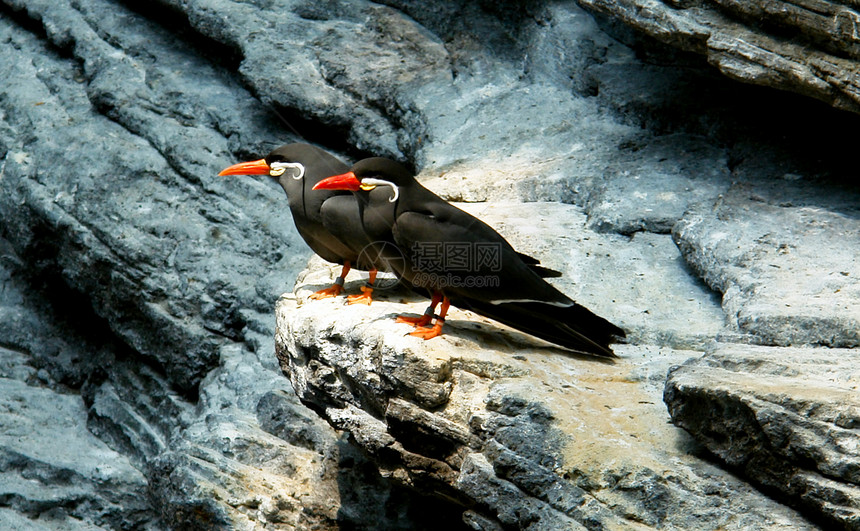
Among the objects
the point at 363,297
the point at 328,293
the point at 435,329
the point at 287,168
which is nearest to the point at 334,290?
the point at 328,293

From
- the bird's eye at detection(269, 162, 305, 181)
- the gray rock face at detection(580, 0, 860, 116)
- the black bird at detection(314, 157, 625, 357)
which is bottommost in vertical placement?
the bird's eye at detection(269, 162, 305, 181)

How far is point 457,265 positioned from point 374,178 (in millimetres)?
518

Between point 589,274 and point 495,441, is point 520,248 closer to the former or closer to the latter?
point 589,274

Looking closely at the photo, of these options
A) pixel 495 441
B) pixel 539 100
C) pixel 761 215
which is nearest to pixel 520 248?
pixel 761 215

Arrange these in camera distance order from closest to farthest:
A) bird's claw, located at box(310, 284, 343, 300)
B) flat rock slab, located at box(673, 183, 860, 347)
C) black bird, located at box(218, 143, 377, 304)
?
flat rock slab, located at box(673, 183, 860, 347)
black bird, located at box(218, 143, 377, 304)
bird's claw, located at box(310, 284, 343, 300)

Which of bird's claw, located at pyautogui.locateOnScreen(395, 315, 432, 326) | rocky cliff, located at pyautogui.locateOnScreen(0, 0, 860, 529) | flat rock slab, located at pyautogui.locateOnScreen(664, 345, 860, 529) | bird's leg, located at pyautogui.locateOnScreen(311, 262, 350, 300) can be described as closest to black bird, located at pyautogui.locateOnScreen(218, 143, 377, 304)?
bird's leg, located at pyautogui.locateOnScreen(311, 262, 350, 300)

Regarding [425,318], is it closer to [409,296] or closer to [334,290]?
[409,296]

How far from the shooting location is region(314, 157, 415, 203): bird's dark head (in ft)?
12.0

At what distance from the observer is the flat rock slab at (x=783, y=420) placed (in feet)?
9.06

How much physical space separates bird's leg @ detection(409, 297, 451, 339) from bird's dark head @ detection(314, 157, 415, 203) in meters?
0.47

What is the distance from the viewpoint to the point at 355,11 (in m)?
7.12

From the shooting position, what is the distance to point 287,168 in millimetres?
4410

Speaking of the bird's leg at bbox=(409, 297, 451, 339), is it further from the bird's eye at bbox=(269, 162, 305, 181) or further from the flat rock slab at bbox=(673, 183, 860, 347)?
the flat rock slab at bbox=(673, 183, 860, 347)

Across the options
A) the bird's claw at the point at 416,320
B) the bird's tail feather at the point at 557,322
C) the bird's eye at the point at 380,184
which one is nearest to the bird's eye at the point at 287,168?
the bird's eye at the point at 380,184
